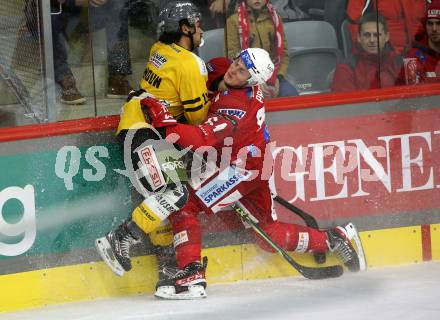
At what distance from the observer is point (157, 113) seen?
5.34 meters

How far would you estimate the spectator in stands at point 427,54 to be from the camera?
615cm

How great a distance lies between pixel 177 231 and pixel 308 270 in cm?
75

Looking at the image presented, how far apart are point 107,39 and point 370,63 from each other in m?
1.44

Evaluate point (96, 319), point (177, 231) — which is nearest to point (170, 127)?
point (177, 231)

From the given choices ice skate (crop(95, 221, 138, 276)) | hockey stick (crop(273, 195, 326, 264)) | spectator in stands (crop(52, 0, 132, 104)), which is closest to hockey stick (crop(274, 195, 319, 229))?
hockey stick (crop(273, 195, 326, 264))

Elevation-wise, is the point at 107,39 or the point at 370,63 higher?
the point at 107,39

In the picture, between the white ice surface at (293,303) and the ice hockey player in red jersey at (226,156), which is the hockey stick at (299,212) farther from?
the white ice surface at (293,303)

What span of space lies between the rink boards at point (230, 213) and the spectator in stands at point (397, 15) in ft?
1.12

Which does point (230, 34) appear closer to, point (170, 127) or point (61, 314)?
point (170, 127)

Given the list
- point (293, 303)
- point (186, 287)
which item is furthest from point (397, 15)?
point (186, 287)

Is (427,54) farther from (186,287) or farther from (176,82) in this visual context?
(186,287)

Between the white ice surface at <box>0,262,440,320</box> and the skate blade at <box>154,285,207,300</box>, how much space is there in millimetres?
34

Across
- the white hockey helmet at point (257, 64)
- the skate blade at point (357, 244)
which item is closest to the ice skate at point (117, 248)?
the white hockey helmet at point (257, 64)

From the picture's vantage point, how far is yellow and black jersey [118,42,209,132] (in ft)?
17.8
